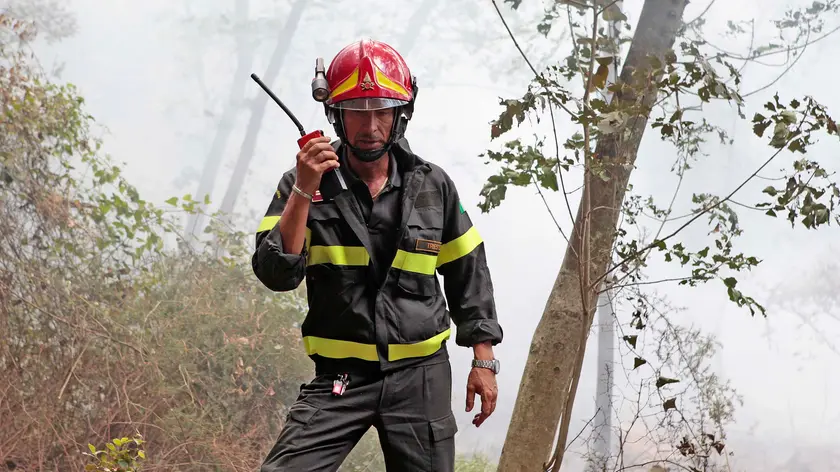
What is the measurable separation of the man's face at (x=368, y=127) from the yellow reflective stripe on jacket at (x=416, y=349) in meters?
0.46

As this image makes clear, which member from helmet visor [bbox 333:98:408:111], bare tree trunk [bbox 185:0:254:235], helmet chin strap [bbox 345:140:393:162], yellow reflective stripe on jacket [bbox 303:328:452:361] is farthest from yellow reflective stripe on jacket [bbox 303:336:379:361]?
bare tree trunk [bbox 185:0:254:235]

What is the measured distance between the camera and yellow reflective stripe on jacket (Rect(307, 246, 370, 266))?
6.61 feet

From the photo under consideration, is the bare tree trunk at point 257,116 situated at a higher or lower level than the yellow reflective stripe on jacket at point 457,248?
higher

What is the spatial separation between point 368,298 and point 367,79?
50cm

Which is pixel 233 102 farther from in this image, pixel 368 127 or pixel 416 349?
pixel 416 349

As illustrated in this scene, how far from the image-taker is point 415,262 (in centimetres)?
206

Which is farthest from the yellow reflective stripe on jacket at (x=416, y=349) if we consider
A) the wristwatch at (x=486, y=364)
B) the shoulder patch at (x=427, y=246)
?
the shoulder patch at (x=427, y=246)

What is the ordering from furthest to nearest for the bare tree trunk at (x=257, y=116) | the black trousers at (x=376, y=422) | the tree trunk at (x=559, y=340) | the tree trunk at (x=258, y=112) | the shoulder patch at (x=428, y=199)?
the tree trunk at (x=258, y=112) < the bare tree trunk at (x=257, y=116) < the tree trunk at (x=559, y=340) < the shoulder patch at (x=428, y=199) < the black trousers at (x=376, y=422)

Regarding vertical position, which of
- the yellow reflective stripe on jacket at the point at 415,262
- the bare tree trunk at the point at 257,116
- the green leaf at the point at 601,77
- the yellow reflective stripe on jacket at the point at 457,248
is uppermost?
the bare tree trunk at the point at 257,116

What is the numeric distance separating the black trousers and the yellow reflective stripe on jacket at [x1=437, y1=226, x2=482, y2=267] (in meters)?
0.28

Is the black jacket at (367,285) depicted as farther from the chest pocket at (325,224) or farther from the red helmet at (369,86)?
the red helmet at (369,86)

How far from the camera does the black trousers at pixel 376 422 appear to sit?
1969 millimetres

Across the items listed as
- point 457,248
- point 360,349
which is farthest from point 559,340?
point 360,349

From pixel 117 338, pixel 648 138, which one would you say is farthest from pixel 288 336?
pixel 648 138
